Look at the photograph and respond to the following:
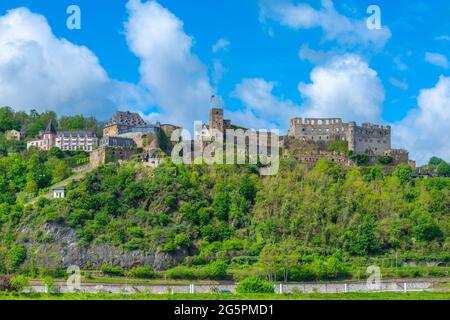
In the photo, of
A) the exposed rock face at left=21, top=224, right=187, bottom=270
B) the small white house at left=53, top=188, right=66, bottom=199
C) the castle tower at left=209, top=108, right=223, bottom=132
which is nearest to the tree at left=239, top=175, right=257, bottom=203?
the exposed rock face at left=21, top=224, right=187, bottom=270

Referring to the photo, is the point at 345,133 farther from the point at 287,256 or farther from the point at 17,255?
the point at 17,255

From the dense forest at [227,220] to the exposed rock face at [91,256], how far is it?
Answer: 0.09 m

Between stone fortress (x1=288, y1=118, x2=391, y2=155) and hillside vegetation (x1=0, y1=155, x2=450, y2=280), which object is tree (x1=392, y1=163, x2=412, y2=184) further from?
stone fortress (x1=288, y1=118, x2=391, y2=155)

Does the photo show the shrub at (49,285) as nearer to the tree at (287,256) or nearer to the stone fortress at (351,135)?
the tree at (287,256)

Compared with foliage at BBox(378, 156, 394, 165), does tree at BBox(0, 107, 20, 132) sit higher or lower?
higher

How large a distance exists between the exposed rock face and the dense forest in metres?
0.09

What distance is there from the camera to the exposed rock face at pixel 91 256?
56.8 meters

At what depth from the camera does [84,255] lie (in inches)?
2271

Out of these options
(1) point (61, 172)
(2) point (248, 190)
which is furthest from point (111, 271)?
(1) point (61, 172)

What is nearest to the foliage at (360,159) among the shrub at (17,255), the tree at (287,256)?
the tree at (287,256)

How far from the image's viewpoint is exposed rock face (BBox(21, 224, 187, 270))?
186ft

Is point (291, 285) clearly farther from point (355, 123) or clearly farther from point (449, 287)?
point (355, 123)
